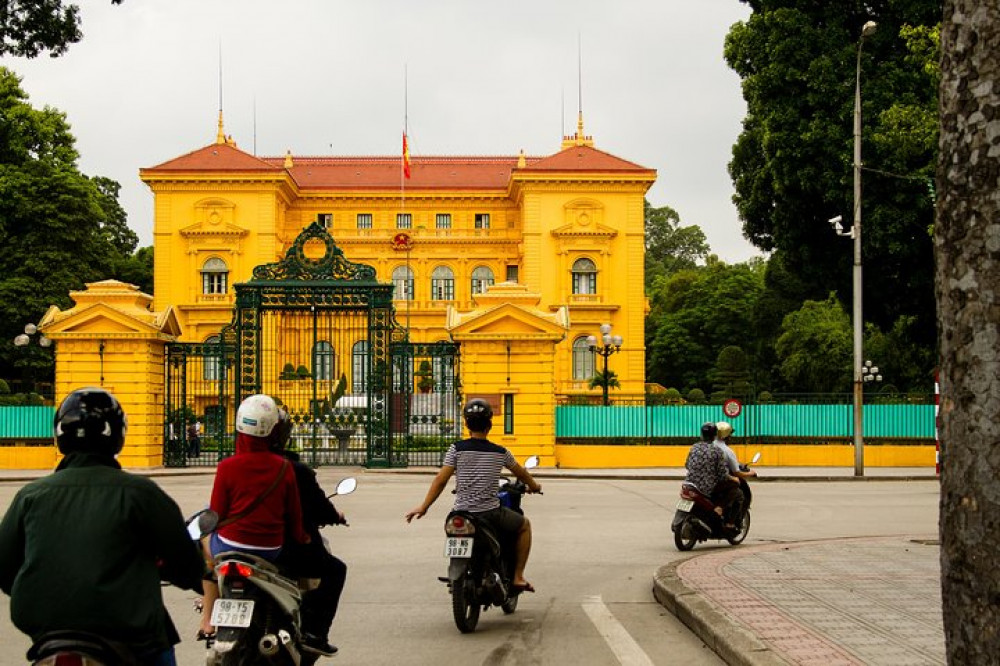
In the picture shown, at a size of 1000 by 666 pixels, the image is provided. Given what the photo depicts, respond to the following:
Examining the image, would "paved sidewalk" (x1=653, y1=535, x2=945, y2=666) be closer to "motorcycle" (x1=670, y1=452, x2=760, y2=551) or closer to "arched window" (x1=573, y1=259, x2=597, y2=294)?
"motorcycle" (x1=670, y1=452, x2=760, y2=551)

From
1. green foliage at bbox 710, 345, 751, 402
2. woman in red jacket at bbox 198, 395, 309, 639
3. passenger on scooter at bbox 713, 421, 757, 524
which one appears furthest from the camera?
green foliage at bbox 710, 345, 751, 402

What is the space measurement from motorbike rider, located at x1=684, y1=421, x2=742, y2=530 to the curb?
361cm

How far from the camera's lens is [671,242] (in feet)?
382

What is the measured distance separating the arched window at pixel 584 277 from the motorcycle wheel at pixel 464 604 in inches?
2326

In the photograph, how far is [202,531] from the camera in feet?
17.7

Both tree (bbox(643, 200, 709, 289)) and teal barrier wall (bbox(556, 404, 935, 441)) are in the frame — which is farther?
tree (bbox(643, 200, 709, 289))

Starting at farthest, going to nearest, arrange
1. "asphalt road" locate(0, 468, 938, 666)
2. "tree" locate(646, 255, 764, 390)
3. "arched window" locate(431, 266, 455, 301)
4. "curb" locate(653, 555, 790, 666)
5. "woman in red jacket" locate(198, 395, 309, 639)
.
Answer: "tree" locate(646, 255, 764, 390), "arched window" locate(431, 266, 455, 301), "asphalt road" locate(0, 468, 938, 666), "curb" locate(653, 555, 790, 666), "woman in red jacket" locate(198, 395, 309, 639)

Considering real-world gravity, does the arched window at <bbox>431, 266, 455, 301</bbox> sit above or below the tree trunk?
above

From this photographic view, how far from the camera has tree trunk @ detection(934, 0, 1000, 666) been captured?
13.7ft

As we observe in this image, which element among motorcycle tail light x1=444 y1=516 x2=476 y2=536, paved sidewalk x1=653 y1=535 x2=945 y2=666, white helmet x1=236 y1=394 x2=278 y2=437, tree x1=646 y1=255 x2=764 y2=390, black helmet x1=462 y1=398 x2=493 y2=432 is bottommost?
paved sidewalk x1=653 y1=535 x2=945 y2=666

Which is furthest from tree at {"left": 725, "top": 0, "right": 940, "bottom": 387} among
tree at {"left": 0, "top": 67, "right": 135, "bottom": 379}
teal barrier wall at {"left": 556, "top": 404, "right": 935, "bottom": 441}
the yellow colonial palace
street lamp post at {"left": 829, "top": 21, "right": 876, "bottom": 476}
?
tree at {"left": 0, "top": 67, "right": 135, "bottom": 379}

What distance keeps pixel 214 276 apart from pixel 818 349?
107ft

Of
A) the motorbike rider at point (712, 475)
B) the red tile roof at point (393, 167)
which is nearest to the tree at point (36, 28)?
the motorbike rider at point (712, 475)

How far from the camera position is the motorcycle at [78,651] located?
422cm
